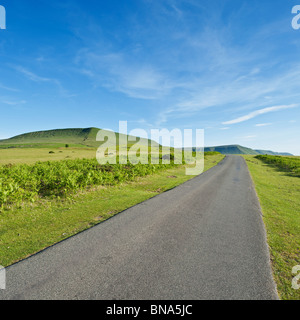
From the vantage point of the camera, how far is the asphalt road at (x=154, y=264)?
379 centimetres

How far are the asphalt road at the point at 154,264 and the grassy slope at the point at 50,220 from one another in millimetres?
767

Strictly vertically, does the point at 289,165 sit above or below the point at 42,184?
above

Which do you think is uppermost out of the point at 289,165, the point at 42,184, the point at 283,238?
the point at 289,165

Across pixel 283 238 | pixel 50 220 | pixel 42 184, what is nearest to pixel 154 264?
pixel 283 238

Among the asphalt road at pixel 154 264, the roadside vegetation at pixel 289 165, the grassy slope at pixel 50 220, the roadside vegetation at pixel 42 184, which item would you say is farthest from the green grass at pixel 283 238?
the roadside vegetation at pixel 289 165

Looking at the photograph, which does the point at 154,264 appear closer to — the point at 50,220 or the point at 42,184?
the point at 50,220

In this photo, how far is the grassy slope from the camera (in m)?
5.73

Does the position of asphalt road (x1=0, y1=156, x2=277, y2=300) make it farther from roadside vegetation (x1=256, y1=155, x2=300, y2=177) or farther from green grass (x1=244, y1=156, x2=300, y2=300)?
roadside vegetation (x1=256, y1=155, x2=300, y2=177)

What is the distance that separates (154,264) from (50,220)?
5.83 m

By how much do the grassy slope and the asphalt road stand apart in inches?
30.2

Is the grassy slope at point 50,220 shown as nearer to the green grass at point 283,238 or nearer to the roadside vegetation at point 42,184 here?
the roadside vegetation at point 42,184

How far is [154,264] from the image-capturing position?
4.69 m
